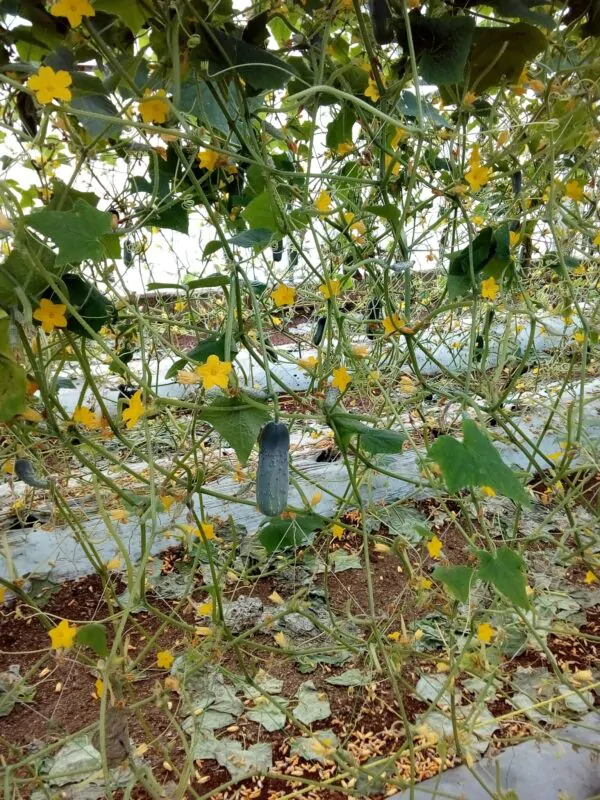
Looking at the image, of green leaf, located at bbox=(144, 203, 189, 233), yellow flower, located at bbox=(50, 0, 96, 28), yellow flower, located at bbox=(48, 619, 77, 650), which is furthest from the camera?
green leaf, located at bbox=(144, 203, 189, 233)

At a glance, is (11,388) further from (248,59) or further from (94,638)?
(248,59)

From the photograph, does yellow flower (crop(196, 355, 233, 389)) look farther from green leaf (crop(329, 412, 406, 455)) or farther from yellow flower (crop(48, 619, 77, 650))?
yellow flower (crop(48, 619, 77, 650))

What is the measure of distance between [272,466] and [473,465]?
19cm

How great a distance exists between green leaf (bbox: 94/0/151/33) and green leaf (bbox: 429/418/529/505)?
0.51m

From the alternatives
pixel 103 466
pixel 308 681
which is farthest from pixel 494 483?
pixel 103 466

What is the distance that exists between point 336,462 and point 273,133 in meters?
0.80

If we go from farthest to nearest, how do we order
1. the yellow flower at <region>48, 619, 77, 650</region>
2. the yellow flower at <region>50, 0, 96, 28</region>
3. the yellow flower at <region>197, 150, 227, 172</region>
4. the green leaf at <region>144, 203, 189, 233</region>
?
the green leaf at <region>144, 203, 189, 233</region>, the yellow flower at <region>197, 150, 227, 172</region>, the yellow flower at <region>48, 619, 77, 650</region>, the yellow flower at <region>50, 0, 96, 28</region>

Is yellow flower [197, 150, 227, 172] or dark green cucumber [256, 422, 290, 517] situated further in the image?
yellow flower [197, 150, 227, 172]

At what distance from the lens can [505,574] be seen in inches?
25.3

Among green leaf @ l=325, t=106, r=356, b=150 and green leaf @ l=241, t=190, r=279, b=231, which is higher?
green leaf @ l=325, t=106, r=356, b=150

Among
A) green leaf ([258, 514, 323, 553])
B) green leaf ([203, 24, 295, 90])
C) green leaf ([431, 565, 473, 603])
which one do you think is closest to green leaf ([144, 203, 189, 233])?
green leaf ([203, 24, 295, 90])

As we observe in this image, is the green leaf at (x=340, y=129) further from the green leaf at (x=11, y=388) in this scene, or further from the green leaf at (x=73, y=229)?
the green leaf at (x=11, y=388)

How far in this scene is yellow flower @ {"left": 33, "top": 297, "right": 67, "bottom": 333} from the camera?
0.59m

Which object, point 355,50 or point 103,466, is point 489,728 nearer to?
point 103,466
